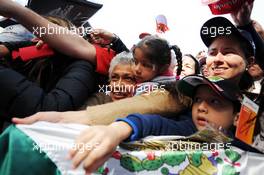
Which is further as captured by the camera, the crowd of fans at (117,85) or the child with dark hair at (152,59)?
the child with dark hair at (152,59)

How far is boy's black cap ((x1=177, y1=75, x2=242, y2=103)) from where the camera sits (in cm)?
86

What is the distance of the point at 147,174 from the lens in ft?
2.27

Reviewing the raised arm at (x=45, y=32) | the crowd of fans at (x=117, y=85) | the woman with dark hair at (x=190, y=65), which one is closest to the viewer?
the crowd of fans at (x=117, y=85)

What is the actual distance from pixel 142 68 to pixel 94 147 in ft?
2.20

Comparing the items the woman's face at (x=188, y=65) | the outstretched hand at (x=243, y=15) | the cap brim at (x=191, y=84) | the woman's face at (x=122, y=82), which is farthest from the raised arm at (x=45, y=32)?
the woman's face at (x=188, y=65)

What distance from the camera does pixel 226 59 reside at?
98 centimetres

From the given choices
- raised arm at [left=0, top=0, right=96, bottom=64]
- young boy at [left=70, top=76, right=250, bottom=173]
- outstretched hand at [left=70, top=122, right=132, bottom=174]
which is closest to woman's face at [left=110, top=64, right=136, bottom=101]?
raised arm at [left=0, top=0, right=96, bottom=64]

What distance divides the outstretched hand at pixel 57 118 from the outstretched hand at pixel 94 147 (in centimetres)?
14

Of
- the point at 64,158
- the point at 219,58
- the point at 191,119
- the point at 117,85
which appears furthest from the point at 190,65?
the point at 64,158

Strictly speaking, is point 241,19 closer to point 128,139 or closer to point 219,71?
point 219,71

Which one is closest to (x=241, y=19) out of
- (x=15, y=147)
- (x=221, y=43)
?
(x=221, y=43)

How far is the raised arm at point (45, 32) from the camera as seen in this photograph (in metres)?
0.92

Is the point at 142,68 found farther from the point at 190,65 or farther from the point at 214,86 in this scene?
the point at 190,65

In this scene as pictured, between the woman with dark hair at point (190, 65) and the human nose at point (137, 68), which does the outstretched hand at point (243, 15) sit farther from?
the woman with dark hair at point (190, 65)
